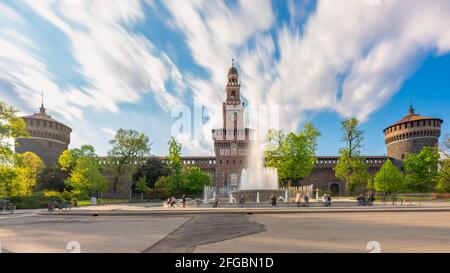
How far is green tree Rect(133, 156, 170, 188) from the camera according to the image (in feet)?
201

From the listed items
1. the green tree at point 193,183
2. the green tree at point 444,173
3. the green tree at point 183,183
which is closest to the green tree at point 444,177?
the green tree at point 444,173

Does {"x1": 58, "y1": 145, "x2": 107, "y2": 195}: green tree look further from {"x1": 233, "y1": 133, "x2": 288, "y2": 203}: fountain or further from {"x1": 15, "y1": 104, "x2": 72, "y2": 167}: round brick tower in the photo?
{"x1": 233, "y1": 133, "x2": 288, "y2": 203}: fountain

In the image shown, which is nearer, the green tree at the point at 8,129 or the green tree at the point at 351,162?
the green tree at the point at 8,129

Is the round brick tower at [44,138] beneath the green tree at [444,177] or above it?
above

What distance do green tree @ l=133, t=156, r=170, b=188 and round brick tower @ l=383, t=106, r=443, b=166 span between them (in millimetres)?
61567

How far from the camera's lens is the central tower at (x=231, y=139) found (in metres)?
79.9

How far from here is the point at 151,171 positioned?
61.7m

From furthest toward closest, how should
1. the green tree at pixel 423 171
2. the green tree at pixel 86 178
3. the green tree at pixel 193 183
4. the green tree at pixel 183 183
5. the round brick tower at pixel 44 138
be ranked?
the round brick tower at pixel 44 138
the green tree at pixel 423 171
the green tree at pixel 193 183
the green tree at pixel 183 183
the green tree at pixel 86 178

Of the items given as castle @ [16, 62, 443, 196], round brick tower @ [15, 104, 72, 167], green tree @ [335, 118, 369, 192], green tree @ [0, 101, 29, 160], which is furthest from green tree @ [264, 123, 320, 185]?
round brick tower @ [15, 104, 72, 167]

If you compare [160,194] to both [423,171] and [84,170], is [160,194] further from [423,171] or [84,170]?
[423,171]

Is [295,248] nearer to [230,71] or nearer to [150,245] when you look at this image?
[150,245]

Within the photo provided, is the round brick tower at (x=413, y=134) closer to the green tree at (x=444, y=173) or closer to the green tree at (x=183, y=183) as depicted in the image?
the green tree at (x=444, y=173)

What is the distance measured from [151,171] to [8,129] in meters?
36.2
